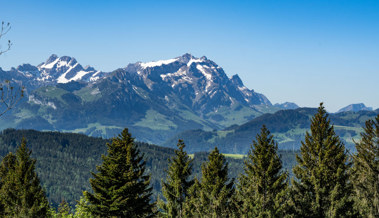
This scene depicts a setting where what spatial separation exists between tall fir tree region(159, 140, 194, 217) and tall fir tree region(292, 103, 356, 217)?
16.2 metres

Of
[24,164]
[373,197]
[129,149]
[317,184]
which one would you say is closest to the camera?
[129,149]

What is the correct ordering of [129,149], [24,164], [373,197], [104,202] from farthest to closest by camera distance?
[373,197] < [24,164] < [129,149] < [104,202]

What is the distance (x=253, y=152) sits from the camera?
5259cm

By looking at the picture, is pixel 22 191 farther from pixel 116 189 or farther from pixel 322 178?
pixel 322 178

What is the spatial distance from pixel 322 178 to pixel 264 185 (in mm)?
7840

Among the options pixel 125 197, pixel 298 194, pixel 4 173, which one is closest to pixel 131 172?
pixel 125 197

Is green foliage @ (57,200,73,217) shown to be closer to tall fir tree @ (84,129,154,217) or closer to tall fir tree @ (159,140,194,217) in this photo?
tall fir tree @ (84,129,154,217)

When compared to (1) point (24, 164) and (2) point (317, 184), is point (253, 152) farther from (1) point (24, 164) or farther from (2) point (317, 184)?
(1) point (24, 164)

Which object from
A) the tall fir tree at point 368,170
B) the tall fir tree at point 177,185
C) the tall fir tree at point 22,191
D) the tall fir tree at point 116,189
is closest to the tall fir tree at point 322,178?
the tall fir tree at point 368,170

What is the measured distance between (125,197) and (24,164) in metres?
19.1

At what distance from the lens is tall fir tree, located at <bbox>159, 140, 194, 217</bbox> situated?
191 ft

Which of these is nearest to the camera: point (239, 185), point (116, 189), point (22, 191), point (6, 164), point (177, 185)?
point (116, 189)

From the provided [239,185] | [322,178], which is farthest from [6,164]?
[322,178]

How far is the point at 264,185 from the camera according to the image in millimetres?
51250
